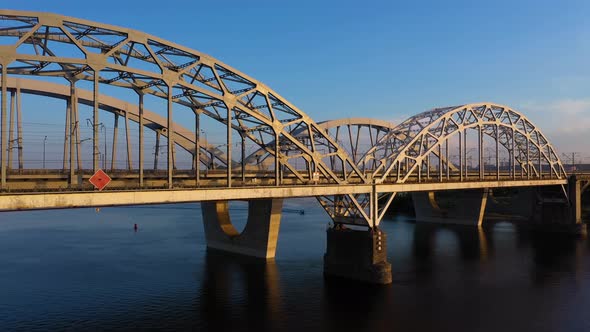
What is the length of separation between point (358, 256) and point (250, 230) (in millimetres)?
15952

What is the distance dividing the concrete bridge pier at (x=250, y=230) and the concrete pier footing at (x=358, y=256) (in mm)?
8607

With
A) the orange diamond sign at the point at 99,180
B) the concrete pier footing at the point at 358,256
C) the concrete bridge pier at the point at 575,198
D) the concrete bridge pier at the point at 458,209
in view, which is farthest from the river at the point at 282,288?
the concrete bridge pier at the point at 458,209

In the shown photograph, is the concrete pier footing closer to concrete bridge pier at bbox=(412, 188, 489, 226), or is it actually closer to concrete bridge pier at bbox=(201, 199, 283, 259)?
concrete bridge pier at bbox=(201, 199, 283, 259)

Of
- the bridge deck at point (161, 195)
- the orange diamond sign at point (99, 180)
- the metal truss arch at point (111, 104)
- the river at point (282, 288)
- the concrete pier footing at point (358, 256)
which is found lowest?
the river at point (282, 288)

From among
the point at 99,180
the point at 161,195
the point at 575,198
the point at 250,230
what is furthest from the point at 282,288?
the point at 575,198

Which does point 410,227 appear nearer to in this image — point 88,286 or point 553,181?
point 553,181

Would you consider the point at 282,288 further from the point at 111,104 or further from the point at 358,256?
the point at 111,104

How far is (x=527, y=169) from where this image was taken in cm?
8350

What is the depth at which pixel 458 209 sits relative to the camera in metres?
93.8

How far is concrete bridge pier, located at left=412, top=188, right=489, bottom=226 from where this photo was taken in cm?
9044

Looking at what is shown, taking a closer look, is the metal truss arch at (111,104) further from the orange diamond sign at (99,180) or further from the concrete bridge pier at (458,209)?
the concrete bridge pier at (458,209)

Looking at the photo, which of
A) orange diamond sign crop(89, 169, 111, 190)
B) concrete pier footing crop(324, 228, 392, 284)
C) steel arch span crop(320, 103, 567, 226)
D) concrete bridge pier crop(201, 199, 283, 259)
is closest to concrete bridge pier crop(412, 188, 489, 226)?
steel arch span crop(320, 103, 567, 226)

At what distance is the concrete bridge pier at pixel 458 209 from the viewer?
297 ft

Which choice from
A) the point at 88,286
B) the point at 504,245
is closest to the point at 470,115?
the point at 504,245
